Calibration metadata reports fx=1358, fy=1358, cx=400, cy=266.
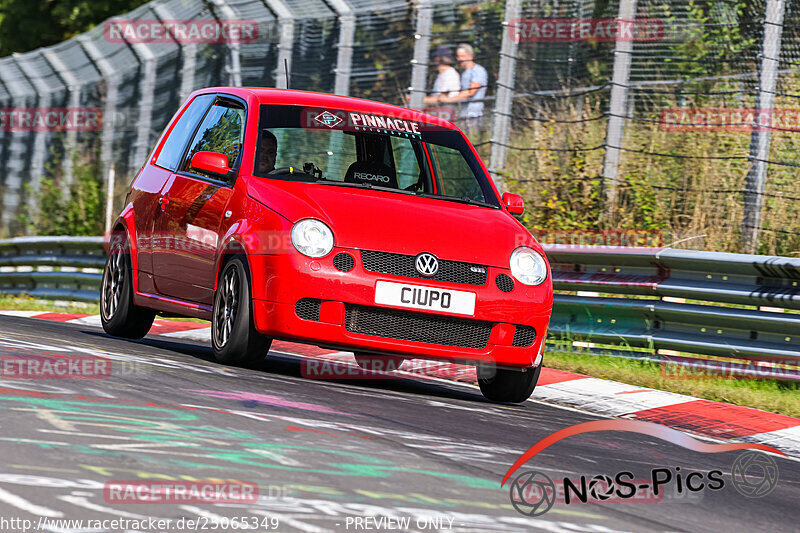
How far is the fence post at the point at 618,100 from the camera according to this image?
13234 millimetres

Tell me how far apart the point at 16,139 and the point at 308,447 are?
820 inches

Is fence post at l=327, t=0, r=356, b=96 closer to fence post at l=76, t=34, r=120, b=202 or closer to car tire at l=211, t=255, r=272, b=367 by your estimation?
fence post at l=76, t=34, r=120, b=202

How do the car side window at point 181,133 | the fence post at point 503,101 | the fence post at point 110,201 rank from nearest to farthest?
the car side window at point 181,133
the fence post at point 503,101
the fence post at point 110,201

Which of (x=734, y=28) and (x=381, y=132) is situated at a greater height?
(x=734, y=28)

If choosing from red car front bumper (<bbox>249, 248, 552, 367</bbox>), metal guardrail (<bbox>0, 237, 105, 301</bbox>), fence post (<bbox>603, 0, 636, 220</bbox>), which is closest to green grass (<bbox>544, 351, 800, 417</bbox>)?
red car front bumper (<bbox>249, 248, 552, 367</bbox>)

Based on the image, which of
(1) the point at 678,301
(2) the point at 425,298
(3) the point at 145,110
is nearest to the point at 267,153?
(2) the point at 425,298

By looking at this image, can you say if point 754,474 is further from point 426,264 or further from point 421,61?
point 421,61

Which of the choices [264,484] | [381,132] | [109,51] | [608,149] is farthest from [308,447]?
[109,51]

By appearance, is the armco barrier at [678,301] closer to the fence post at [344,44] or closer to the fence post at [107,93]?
the fence post at [344,44]

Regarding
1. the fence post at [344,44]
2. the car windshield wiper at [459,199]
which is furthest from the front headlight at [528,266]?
the fence post at [344,44]

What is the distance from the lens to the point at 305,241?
23.6 feet

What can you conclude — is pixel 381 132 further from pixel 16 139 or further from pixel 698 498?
pixel 16 139

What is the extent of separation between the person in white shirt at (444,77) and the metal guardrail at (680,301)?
15.3 ft

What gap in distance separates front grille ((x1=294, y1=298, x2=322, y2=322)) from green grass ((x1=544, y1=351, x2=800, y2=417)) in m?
2.85
